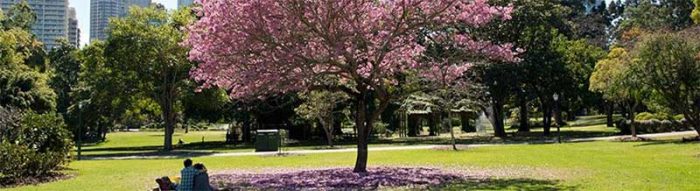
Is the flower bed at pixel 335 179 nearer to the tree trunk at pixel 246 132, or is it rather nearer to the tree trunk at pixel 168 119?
the tree trunk at pixel 168 119

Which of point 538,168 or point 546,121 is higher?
point 546,121

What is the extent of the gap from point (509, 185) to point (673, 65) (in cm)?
1162

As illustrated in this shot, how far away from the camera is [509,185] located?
14617 mm

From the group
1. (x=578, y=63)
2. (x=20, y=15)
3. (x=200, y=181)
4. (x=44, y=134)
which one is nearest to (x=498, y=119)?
(x=578, y=63)

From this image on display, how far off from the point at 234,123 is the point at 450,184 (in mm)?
39754

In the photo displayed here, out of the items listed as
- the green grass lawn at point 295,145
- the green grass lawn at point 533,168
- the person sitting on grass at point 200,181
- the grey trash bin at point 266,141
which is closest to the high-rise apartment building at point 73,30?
the green grass lawn at point 295,145

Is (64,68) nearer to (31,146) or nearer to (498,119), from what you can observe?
(498,119)

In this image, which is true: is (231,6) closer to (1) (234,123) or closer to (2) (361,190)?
(2) (361,190)

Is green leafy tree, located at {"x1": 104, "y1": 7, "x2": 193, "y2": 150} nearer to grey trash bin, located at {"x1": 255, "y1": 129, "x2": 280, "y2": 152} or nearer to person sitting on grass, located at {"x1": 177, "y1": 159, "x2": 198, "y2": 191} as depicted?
grey trash bin, located at {"x1": 255, "y1": 129, "x2": 280, "y2": 152}

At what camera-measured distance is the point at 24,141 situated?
63.1ft

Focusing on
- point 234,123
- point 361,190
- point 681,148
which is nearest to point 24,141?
point 361,190

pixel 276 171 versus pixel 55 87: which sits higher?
pixel 55 87

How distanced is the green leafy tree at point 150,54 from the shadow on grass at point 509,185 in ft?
72.0

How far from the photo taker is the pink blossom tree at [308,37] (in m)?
14.8
